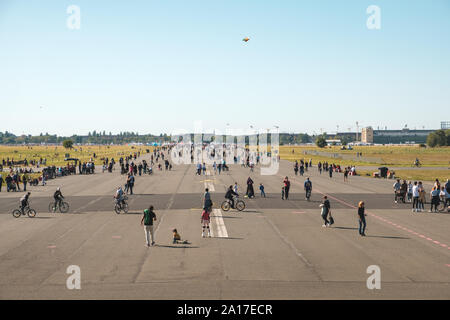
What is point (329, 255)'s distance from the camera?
45.0 ft

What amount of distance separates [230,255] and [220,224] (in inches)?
229

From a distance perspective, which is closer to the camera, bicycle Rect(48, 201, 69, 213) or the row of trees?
bicycle Rect(48, 201, 69, 213)

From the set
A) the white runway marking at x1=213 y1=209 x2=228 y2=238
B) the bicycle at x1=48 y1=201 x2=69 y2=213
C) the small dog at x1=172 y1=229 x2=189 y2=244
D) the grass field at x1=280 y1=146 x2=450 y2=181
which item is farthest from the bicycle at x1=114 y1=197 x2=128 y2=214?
the grass field at x1=280 y1=146 x2=450 y2=181

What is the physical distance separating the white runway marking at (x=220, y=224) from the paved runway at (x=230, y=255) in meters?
0.05

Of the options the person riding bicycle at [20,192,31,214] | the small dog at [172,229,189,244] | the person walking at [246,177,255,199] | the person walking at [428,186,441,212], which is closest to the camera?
the small dog at [172,229,189,244]

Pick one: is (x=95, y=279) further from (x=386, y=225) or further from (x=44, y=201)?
(x=44, y=201)

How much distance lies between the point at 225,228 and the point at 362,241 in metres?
6.18

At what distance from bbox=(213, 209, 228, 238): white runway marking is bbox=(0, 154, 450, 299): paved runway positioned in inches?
1.8

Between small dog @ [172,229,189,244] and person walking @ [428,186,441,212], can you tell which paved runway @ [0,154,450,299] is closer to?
small dog @ [172,229,189,244]

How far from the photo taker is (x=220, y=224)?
1958 cm

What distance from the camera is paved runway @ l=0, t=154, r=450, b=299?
10359mm

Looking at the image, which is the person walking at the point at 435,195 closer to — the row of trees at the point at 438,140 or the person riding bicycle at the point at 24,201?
the person riding bicycle at the point at 24,201

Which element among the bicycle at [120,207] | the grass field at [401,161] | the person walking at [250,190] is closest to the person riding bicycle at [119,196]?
the bicycle at [120,207]
